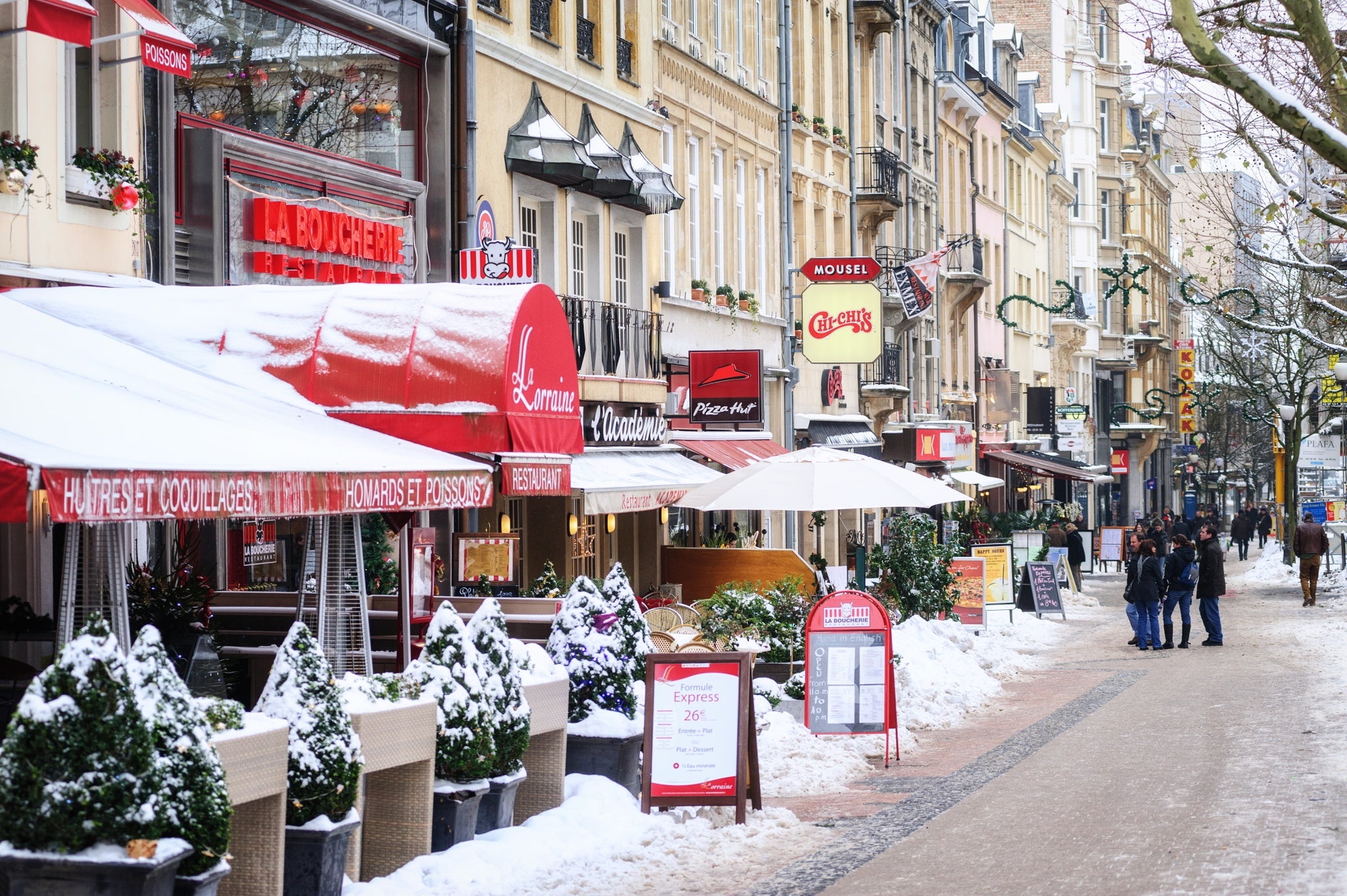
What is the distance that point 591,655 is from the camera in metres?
12.1

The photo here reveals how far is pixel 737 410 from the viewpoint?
84.5 ft

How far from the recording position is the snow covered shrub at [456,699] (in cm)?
1003

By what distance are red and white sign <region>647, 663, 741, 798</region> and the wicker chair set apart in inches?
252

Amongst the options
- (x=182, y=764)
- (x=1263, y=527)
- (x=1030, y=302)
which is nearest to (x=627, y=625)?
(x=182, y=764)

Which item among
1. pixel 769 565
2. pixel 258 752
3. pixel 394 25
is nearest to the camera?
pixel 258 752

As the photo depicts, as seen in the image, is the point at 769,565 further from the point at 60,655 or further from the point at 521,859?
the point at 60,655

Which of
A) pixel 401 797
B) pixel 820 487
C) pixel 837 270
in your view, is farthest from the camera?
pixel 837 270

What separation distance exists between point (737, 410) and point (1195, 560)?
23.6 ft

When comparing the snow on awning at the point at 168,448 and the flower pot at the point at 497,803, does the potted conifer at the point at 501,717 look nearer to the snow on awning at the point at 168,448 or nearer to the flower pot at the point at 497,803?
the flower pot at the point at 497,803

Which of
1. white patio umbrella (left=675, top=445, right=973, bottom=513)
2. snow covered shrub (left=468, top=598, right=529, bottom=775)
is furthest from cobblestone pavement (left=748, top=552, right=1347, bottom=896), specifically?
white patio umbrella (left=675, top=445, right=973, bottom=513)

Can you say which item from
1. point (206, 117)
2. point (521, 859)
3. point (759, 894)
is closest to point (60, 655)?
point (521, 859)

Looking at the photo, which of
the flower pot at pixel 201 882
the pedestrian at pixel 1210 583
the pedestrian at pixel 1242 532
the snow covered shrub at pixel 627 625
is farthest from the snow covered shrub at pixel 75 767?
the pedestrian at pixel 1242 532

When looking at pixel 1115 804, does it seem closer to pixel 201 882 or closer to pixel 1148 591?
pixel 201 882

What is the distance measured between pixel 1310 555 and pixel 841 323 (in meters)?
10.6
